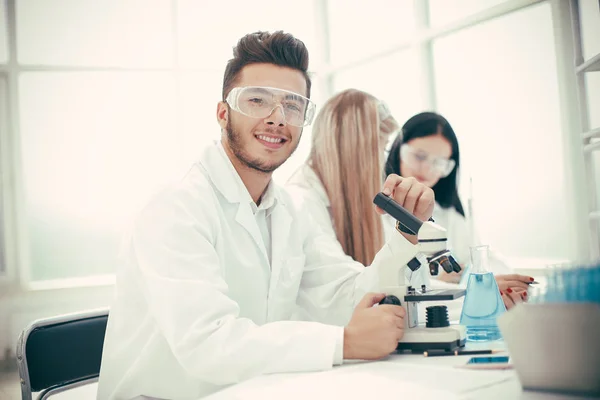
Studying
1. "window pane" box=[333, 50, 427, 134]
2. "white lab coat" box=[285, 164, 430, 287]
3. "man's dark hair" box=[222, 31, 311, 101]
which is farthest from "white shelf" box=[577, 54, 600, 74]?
"man's dark hair" box=[222, 31, 311, 101]

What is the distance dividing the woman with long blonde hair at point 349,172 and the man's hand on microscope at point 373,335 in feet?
3.80

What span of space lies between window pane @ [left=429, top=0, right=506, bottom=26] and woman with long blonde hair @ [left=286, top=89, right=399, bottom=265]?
Result: 58.7 inches

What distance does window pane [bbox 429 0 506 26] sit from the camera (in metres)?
3.64

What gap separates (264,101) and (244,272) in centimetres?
50

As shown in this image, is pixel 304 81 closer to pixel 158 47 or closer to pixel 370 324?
pixel 370 324

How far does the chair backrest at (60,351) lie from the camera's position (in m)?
1.51

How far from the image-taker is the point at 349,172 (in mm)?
2504

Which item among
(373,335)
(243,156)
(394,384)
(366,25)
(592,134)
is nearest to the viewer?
(394,384)

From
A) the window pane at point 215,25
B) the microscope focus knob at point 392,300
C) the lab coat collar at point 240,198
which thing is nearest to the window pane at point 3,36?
the window pane at point 215,25

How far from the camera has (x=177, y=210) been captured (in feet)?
4.62

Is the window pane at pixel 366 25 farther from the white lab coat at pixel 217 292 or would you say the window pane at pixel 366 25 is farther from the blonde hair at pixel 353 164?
the white lab coat at pixel 217 292

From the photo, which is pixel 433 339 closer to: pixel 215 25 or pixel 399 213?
pixel 399 213

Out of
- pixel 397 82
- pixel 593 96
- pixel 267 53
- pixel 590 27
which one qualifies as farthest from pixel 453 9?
pixel 267 53

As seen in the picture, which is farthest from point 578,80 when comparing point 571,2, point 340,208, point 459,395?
point 459,395
